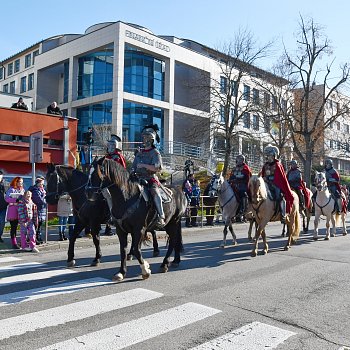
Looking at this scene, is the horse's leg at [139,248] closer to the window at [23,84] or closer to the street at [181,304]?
the street at [181,304]

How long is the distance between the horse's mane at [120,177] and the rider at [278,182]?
16.2 feet

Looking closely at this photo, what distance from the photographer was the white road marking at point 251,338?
14.4 ft

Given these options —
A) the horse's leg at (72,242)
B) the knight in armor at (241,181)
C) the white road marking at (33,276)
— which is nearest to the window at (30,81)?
the knight in armor at (241,181)

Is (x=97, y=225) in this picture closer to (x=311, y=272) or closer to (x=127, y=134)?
Result: (x=311, y=272)

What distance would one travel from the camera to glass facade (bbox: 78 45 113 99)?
39.3 m

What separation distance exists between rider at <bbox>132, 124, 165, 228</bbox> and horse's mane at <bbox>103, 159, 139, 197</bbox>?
0.37 metres

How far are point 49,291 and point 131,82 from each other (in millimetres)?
34908

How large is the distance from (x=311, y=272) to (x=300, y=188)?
608cm

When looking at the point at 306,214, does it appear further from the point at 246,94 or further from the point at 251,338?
the point at 246,94

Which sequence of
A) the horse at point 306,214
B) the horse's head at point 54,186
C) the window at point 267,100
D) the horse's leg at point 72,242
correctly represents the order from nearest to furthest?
the horse's leg at point 72,242 < the horse's head at point 54,186 < the horse at point 306,214 < the window at point 267,100

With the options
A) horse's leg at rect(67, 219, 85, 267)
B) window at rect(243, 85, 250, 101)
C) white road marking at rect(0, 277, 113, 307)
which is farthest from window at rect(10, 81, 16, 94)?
white road marking at rect(0, 277, 113, 307)

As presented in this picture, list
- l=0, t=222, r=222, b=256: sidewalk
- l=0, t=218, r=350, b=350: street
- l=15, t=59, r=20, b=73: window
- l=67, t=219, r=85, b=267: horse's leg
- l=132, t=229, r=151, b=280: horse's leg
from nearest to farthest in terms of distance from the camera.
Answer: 1. l=0, t=218, r=350, b=350: street
2. l=132, t=229, r=151, b=280: horse's leg
3. l=67, t=219, r=85, b=267: horse's leg
4. l=0, t=222, r=222, b=256: sidewalk
5. l=15, t=59, r=20, b=73: window

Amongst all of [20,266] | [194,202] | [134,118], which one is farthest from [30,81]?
[20,266]

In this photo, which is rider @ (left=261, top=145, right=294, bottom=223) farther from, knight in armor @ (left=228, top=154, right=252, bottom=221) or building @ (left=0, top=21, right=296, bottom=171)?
building @ (left=0, top=21, right=296, bottom=171)
